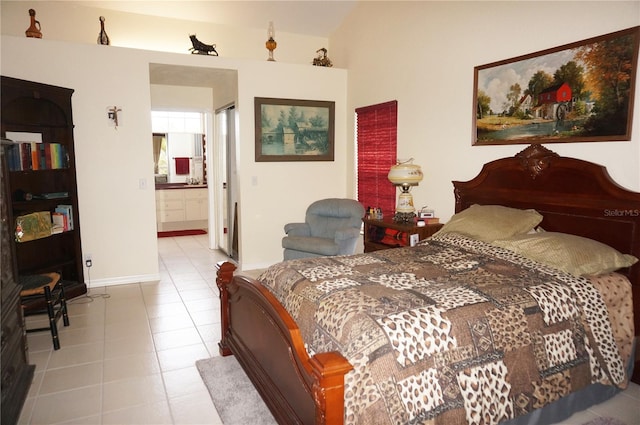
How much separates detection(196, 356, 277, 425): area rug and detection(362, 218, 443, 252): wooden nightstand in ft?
6.04

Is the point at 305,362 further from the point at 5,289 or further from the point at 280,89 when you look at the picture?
the point at 280,89

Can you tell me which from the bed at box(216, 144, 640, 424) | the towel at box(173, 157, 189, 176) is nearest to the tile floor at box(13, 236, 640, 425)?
the bed at box(216, 144, 640, 424)

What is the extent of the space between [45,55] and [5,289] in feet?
9.51

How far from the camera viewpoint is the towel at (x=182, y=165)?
27.8 ft

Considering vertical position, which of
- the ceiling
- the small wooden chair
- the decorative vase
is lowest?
the small wooden chair

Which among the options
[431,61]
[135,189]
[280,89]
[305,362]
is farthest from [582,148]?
[135,189]

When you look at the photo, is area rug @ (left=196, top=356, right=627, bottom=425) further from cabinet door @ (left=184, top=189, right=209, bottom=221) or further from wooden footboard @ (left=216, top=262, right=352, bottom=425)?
cabinet door @ (left=184, top=189, right=209, bottom=221)

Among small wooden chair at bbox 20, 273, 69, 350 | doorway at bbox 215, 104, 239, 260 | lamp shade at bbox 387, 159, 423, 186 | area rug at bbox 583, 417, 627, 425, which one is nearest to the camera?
area rug at bbox 583, 417, 627, 425

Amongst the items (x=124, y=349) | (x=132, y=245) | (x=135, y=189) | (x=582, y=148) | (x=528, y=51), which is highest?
(x=528, y=51)

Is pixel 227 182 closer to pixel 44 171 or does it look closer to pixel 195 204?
pixel 44 171

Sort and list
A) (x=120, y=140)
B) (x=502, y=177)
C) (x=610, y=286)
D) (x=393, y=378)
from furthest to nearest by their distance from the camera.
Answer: (x=120, y=140) < (x=502, y=177) < (x=610, y=286) < (x=393, y=378)

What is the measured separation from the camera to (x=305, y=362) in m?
1.77

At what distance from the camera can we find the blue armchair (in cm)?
440

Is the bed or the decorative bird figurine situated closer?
the bed
